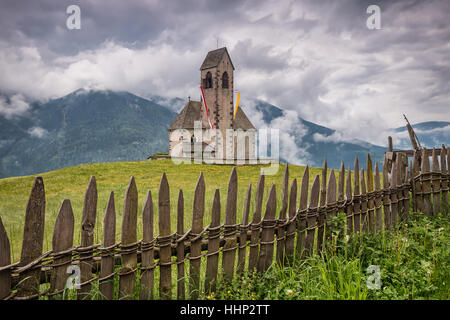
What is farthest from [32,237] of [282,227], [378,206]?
[378,206]

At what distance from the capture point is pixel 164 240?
10.4ft

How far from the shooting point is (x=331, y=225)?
4734mm

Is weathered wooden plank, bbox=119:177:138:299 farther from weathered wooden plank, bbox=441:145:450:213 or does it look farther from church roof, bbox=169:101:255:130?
church roof, bbox=169:101:255:130

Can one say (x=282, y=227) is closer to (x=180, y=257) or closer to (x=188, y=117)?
(x=180, y=257)

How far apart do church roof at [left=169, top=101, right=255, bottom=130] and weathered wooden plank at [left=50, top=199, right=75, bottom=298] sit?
40.4 meters

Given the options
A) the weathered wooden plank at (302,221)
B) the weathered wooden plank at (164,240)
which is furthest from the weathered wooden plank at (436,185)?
the weathered wooden plank at (164,240)

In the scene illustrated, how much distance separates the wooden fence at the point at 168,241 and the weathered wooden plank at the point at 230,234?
12mm

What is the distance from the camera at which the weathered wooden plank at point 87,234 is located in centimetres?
269

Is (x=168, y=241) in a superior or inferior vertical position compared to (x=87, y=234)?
inferior

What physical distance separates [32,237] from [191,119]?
141 ft

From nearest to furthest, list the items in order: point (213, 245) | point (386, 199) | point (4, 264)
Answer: point (4, 264) → point (213, 245) → point (386, 199)

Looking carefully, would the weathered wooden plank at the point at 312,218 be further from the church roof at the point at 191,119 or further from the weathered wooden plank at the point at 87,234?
the church roof at the point at 191,119
